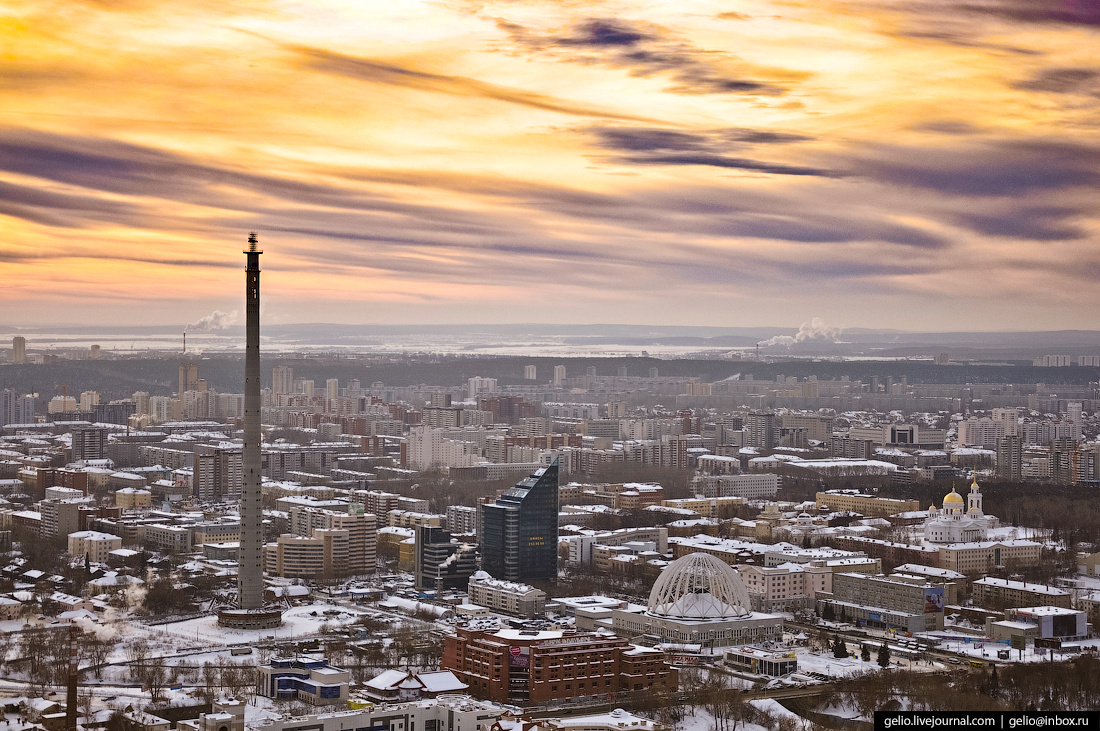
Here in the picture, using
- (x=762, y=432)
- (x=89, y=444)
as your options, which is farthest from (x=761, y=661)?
(x=762, y=432)

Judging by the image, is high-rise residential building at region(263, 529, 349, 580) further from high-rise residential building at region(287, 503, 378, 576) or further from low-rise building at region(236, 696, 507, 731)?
low-rise building at region(236, 696, 507, 731)

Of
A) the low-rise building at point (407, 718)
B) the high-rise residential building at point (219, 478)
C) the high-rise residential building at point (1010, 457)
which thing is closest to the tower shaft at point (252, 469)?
the low-rise building at point (407, 718)

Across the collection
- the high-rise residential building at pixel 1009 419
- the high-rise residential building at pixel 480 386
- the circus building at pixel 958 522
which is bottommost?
the circus building at pixel 958 522

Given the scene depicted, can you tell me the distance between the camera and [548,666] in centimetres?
2017

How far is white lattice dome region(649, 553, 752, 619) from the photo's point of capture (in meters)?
24.3

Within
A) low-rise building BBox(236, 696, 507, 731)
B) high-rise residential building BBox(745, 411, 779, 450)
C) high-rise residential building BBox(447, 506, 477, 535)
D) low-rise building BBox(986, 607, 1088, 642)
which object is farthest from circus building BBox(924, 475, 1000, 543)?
high-rise residential building BBox(745, 411, 779, 450)

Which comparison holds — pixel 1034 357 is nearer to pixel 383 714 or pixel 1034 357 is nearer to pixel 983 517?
pixel 983 517

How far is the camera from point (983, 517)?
3662 centimetres

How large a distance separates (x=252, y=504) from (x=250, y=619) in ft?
8.28

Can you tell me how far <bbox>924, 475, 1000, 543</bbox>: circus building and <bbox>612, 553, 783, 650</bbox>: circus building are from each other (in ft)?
32.4

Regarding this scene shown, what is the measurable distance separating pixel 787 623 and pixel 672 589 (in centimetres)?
237

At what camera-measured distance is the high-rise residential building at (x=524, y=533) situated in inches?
1143

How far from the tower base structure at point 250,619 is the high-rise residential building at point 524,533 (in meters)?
5.02

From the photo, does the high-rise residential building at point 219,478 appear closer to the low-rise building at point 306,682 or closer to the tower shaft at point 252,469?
the tower shaft at point 252,469
